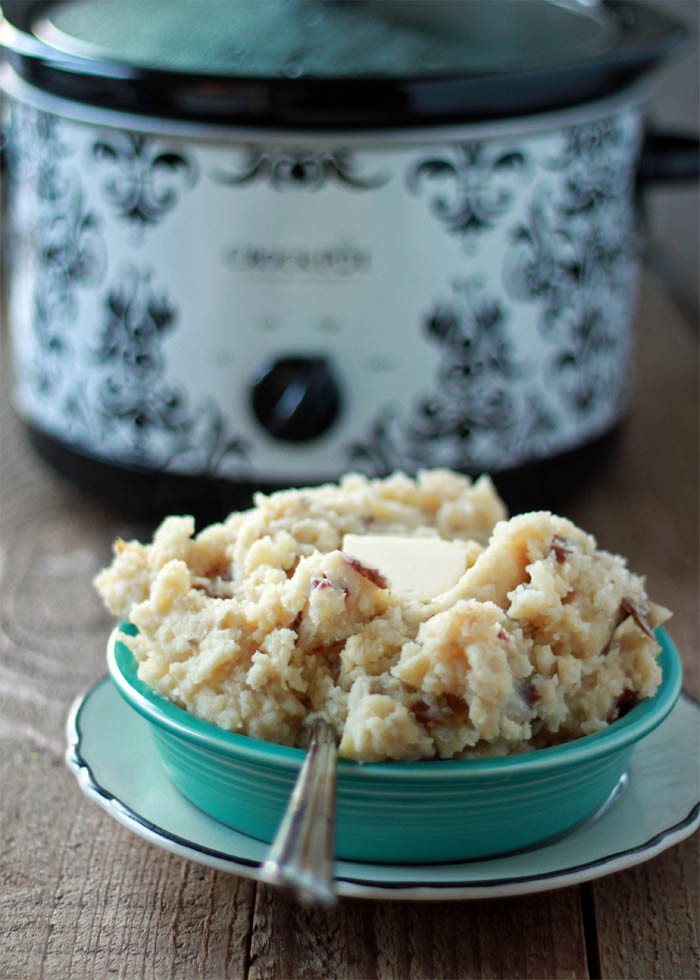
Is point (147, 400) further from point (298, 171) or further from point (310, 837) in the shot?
point (310, 837)

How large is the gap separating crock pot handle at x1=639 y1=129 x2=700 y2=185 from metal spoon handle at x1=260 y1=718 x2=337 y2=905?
948 mm

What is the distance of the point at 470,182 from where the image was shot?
121 centimetres

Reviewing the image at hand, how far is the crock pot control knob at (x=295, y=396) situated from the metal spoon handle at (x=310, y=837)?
1.98 feet

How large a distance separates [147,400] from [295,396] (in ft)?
0.57

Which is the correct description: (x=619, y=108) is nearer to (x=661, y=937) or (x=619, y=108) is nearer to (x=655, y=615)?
(x=655, y=615)

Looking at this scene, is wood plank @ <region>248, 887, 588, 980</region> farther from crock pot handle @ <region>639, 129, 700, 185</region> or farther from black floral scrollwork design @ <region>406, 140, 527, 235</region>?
crock pot handle @ <region>639, 129, 700, 185</region>

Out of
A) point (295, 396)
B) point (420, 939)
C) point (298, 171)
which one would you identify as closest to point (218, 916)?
point (420, 939)

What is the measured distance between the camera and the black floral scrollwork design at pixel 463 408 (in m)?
1.26

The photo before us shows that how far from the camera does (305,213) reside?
3.92ft

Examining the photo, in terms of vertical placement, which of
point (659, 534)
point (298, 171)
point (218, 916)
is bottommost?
point (659, 534)

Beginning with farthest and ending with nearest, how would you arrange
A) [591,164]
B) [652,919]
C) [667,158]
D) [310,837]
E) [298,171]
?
[667,158] < [591,164] < [298,171] < [652,919] < [310,837]

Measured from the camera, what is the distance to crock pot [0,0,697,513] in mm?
1173

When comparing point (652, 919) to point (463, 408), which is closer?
point (652, 919)

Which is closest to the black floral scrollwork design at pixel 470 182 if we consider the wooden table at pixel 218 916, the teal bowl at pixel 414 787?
the wooden table at pixel 218 916
